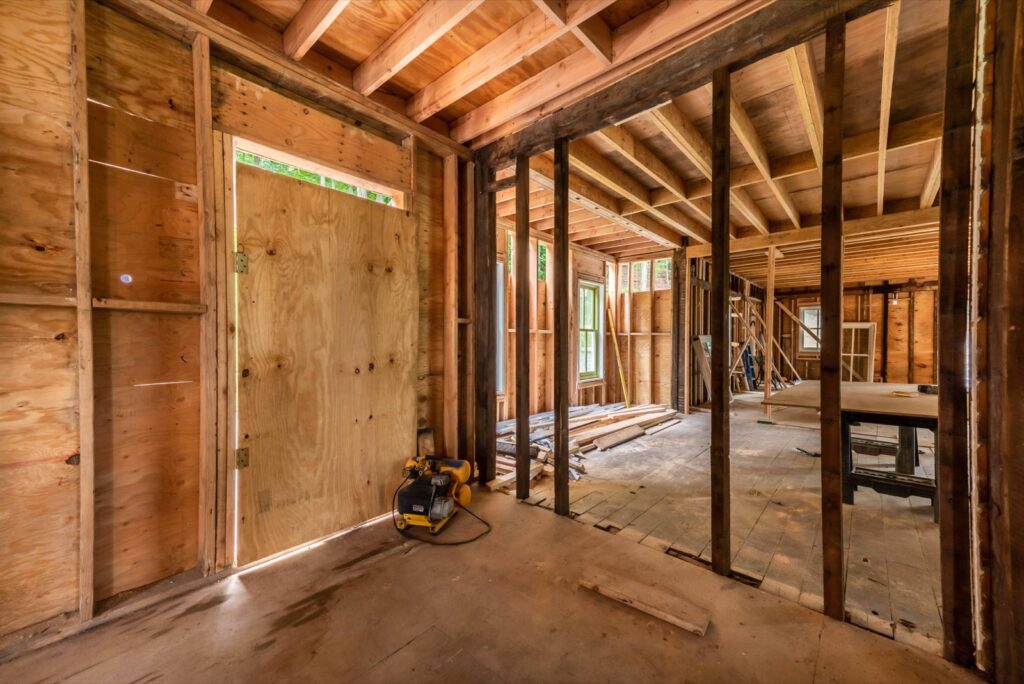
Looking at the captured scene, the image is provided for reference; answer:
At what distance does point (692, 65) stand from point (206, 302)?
9.04 feet

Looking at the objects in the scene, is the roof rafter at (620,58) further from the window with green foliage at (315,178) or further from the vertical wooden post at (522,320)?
the window with green foliage at (315,178)

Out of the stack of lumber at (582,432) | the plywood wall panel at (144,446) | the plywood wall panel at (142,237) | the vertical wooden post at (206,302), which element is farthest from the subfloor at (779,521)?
the plywood wall panel at (142,237)

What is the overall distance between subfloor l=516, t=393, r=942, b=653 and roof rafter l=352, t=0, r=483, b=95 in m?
2.96

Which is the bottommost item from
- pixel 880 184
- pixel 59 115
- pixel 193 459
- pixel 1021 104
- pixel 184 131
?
pixel 193 459

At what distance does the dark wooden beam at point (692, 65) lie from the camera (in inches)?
63.8

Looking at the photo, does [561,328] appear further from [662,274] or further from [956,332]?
[662,274]

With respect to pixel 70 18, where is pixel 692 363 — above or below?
below

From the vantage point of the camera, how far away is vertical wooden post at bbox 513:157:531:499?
2777 millimetres

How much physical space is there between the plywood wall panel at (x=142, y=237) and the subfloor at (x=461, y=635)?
1.44 meters

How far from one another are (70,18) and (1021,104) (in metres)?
3.35

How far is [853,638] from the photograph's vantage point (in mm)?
1470

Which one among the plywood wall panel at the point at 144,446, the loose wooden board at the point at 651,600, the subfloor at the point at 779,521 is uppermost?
the plywood wall panel at the point at 144,446

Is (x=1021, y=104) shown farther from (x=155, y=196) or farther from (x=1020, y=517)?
(x=155, y=196)

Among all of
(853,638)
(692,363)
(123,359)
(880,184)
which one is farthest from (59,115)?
(692,363)
